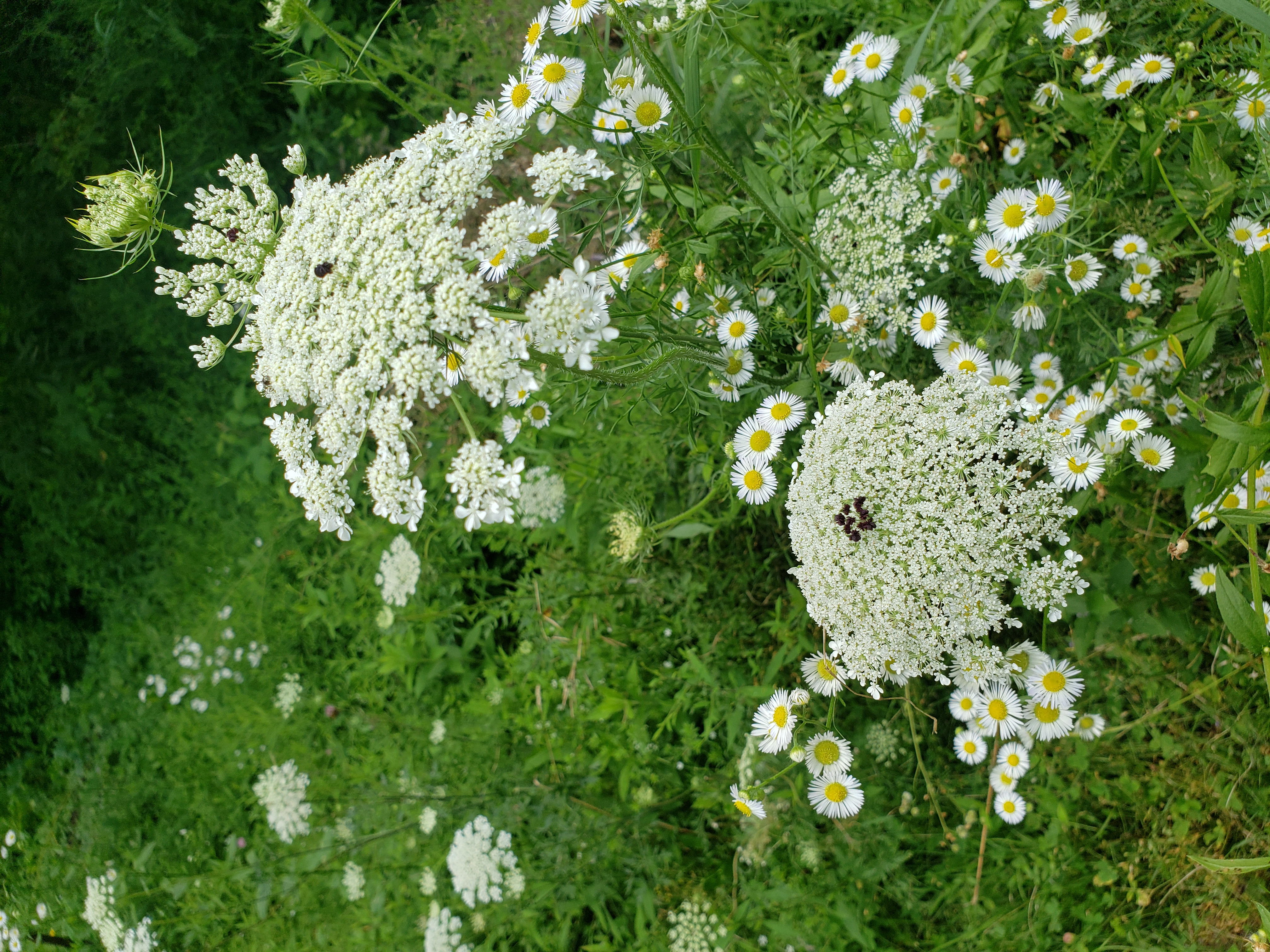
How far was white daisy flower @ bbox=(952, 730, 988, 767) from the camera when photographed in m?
3.00

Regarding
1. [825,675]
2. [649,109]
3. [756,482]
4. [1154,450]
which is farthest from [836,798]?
[649,109]

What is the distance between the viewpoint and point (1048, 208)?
2422mm

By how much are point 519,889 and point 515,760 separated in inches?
25.3

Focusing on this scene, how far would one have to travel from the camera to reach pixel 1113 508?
287 centimetres

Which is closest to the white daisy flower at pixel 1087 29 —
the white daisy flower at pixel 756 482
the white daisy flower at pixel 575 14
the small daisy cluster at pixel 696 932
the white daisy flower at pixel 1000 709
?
the white daisy flower at pixel 575 14

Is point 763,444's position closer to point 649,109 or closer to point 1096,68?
point 649,109

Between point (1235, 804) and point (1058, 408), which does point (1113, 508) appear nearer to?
point (1058, 408)

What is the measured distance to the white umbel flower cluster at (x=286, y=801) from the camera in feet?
14.6

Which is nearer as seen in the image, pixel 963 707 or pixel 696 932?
pixel 963 707

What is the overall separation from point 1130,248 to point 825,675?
1910mm

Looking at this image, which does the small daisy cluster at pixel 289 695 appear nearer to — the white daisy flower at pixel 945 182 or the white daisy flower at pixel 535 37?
the white daisy flower at pixel 535 37

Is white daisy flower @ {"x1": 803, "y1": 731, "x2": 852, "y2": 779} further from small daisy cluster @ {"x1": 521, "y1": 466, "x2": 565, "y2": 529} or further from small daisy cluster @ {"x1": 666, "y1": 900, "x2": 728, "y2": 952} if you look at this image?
small daisy cluster @ {"x1": 521, "y1": 466, "x2": 565, "y2": 529}

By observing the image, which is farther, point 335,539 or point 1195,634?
point 335,539

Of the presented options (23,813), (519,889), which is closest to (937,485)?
(519,889)
